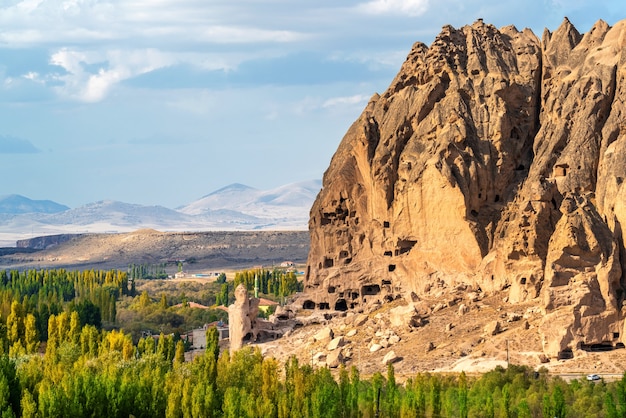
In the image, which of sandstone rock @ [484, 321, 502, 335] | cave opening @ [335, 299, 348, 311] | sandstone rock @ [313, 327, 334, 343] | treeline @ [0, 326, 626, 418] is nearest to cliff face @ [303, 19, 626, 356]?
cave opening @ [335, 299, 348, 311]

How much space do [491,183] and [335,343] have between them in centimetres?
1314

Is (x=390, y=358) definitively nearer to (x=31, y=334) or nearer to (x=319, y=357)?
(x=319, y=357)

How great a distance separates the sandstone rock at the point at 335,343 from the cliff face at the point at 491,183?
4.99 meters

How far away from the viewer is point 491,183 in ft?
279

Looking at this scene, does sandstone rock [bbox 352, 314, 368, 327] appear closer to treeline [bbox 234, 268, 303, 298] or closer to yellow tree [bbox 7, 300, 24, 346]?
yellow tree [bbox 7, 300, 24, 346]

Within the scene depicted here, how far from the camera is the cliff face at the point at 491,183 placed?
246 feet

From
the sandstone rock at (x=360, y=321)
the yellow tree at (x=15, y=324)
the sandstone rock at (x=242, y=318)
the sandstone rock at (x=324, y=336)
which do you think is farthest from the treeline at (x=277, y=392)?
the yellow tree at (x=15, y=324)

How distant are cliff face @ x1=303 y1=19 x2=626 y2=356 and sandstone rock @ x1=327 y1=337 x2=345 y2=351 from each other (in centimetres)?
499

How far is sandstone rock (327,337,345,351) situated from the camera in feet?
266

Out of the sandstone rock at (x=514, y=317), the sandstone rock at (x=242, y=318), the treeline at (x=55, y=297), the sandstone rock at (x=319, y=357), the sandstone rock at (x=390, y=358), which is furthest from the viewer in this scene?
the treeline at (x=55, y=297)

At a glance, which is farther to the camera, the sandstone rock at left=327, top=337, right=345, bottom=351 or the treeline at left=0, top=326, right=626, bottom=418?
the sandstone rock at left=327, top=337, right=345, bottom=351

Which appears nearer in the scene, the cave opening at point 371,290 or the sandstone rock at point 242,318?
the sandstone rock at point 242,318


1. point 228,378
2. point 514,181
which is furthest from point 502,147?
point 228,378

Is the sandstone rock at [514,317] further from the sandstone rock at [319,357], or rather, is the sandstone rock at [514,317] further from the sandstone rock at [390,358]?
the sandstone rock at [319,357]
